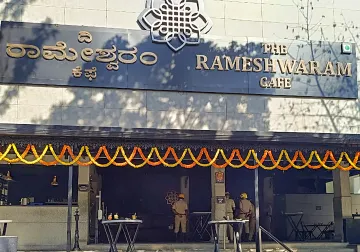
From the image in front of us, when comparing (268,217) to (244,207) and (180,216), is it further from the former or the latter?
(180,216)

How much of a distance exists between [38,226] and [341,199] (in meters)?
7.90

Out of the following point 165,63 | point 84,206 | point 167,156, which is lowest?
point 84,206

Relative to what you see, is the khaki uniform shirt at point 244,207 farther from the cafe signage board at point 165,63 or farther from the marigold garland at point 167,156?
the cafe signage board at point 165,63

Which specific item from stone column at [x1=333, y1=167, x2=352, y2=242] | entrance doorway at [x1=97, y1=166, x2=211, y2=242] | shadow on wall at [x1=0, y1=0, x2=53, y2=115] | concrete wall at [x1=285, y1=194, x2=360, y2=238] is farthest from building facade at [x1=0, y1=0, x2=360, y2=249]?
concrete wall at [x1=285, y1=194, x2=360, y2=238]

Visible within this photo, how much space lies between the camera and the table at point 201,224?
1497 centimetres

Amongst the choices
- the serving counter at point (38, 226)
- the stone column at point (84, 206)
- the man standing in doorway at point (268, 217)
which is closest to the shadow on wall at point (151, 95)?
the stone column at point (84, 206)

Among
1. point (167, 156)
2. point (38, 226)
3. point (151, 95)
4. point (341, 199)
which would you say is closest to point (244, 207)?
point (341, 199)

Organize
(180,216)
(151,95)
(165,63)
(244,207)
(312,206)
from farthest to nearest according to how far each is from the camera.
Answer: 1. (312,206)
2. (244,207)
3. (180,216)
4. (165,63)
5. (151,95)

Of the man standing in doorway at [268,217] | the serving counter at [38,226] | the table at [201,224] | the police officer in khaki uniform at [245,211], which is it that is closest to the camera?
the serving counter at [38,226]

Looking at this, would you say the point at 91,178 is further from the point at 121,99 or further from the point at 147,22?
the point at 147,22

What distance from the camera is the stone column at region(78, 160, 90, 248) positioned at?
12766 mm

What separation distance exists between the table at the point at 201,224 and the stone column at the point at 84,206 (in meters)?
3.29

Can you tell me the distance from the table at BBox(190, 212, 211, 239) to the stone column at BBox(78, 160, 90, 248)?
3.29 meters

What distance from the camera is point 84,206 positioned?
43.0ft
